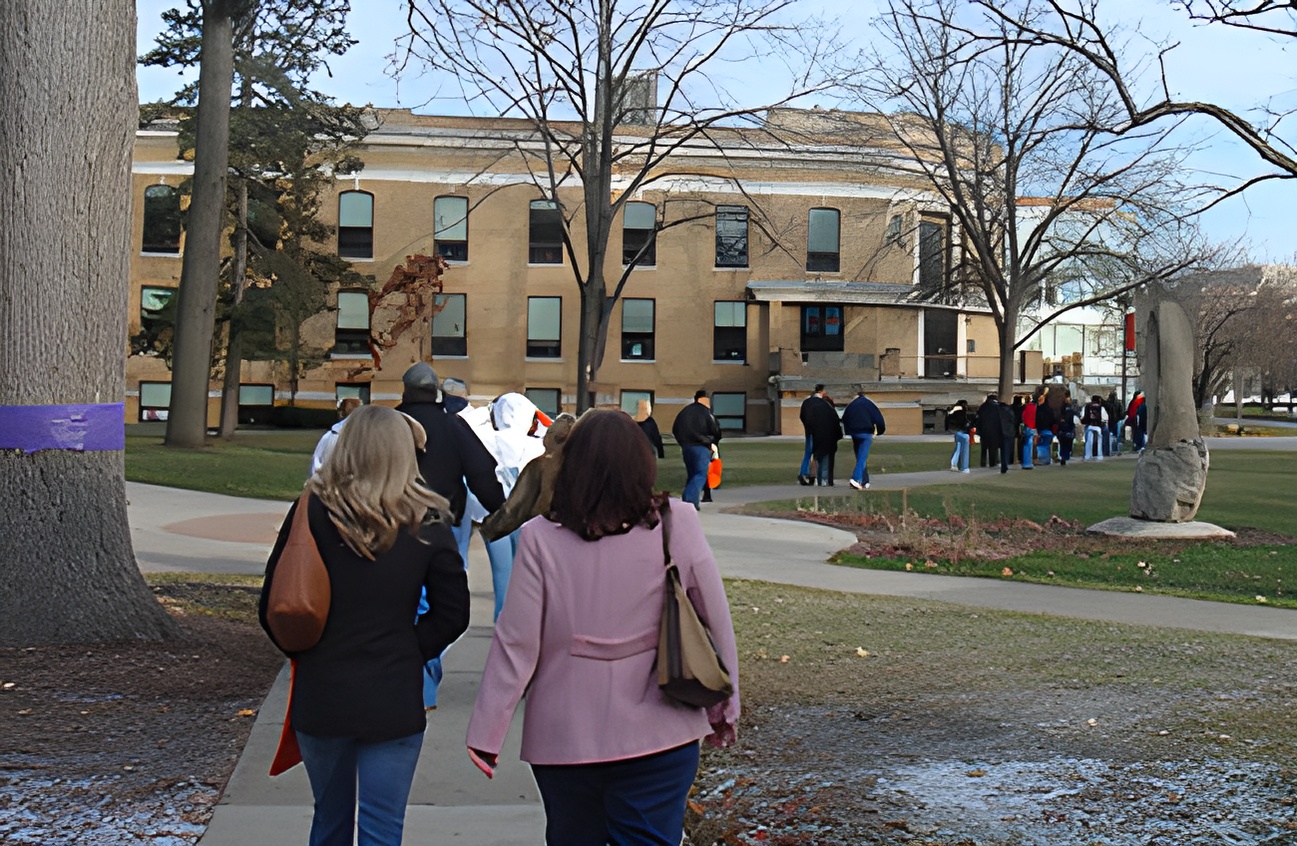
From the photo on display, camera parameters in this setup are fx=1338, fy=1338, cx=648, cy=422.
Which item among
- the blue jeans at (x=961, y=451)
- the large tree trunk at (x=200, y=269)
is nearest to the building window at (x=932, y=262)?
the blue jeans at (x=961, y=451)

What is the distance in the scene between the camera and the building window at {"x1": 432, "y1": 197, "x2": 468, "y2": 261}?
49.9 m

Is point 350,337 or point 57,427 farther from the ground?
point 350,337

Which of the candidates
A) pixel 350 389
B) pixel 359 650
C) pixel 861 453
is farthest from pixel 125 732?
pixel 350 389

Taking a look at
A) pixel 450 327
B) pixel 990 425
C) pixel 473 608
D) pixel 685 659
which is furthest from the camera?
pixel 450 327

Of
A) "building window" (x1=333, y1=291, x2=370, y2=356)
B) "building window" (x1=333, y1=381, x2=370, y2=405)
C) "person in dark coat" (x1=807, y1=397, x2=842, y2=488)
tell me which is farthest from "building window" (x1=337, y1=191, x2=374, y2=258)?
"person in dark coat" (x1=807, y1=397, x2=842, y2=488)

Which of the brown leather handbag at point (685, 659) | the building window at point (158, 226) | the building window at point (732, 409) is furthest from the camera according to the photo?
the building window at point (732, 409)

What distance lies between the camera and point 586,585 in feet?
12.3

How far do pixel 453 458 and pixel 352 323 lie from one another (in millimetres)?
44010

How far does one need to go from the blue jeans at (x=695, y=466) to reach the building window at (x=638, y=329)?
31432 millimetres

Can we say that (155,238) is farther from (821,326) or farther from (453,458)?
(453,458)

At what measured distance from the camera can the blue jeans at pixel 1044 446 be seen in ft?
105

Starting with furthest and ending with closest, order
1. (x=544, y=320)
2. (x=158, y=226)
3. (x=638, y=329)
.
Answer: (x=638, y=329)
(x=544, y=320)
(x=158, y=226)

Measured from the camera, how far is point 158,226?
161 ft

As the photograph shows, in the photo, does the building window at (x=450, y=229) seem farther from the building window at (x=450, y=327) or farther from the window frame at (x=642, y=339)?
the window frame at (x=642, y=339)
